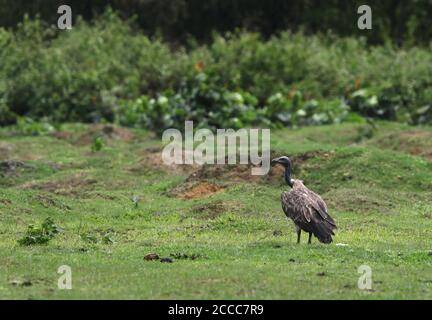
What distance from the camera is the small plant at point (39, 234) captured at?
16109 mm

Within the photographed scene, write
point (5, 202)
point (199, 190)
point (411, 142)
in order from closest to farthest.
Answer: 1. point (5, 202)
2. point (199, 190)
3. point (411, 142)

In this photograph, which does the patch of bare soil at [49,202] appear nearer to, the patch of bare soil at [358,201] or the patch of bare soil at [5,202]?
the patch of bare soil at [5,202]

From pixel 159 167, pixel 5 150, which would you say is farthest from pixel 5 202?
pixel 5 150

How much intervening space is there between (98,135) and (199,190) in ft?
33.1

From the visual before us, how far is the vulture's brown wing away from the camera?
610 inches

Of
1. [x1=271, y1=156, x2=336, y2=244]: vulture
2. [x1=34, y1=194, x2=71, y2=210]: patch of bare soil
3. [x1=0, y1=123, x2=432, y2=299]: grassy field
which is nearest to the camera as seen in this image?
[x1=0, y1=123, x2=432, y2=299]: grassy field

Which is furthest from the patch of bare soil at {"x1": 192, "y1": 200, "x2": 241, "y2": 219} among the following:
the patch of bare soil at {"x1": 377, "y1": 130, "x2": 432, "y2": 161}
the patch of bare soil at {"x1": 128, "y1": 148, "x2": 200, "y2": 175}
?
the patch of bare soil at {"x1": 377, "y1": 130, "x2": 432, "y2": 161}

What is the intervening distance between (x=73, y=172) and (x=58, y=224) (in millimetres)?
6187

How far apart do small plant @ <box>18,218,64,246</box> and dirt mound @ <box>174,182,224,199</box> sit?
17.4 feet

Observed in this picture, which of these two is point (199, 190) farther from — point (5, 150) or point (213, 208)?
point (5, 150)

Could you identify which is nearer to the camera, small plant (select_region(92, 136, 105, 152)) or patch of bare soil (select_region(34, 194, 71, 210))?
patch of bare soil (select_region(34, 194, 71, 210))

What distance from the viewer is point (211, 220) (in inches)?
741

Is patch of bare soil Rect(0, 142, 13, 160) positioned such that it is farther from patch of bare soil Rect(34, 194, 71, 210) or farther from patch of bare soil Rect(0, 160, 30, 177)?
patch of bare soil Rect(34, 194, 71, 210)
